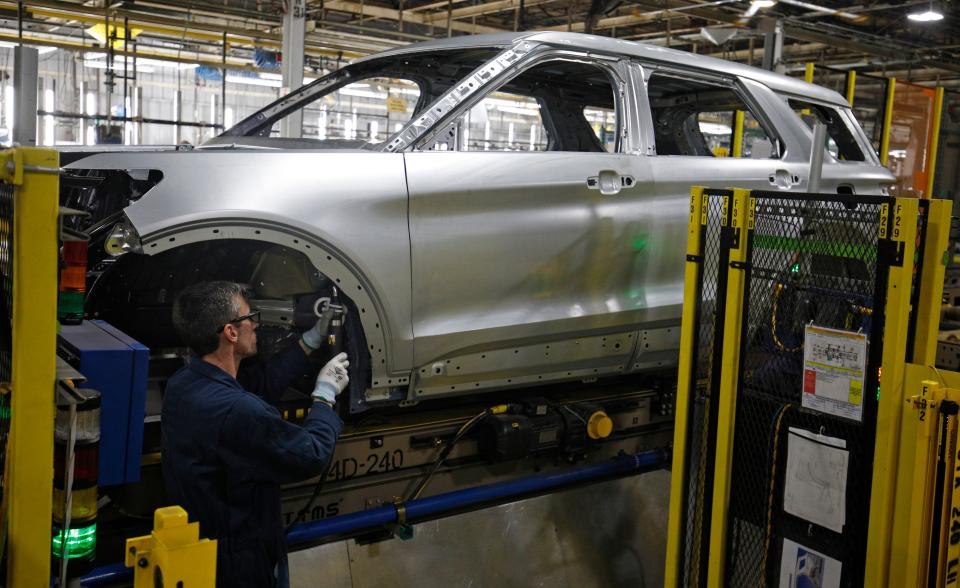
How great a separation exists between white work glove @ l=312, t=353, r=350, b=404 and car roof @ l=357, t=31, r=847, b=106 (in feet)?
5.25

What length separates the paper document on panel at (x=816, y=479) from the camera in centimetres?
271

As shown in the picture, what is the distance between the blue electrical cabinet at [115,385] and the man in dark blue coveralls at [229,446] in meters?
0.13

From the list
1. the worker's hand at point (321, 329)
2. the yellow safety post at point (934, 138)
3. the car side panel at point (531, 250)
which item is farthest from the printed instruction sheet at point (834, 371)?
the yellow safety post at point (934, 138)

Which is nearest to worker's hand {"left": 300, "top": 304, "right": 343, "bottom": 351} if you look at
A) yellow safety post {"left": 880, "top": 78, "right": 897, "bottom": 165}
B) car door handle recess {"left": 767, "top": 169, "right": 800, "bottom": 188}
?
car door handle recess {"left": 767, "top": 169, "right": 800, "bottom": 188}

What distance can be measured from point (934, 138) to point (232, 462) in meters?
9.77

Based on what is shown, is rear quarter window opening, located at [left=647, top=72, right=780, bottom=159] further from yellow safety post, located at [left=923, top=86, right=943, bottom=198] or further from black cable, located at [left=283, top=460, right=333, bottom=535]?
yellow safety post, located at [left=923, top=86, right=943, bottom=198]

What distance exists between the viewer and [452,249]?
339 cm

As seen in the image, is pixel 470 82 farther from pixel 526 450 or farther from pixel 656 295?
pixel 526 450

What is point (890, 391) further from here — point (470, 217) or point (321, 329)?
point (321, 329)

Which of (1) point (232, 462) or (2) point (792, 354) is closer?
(1) point (232, 462)

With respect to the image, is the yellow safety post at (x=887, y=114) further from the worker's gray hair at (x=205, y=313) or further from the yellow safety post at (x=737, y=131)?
the worker's gray hair at (x=205, y=313)

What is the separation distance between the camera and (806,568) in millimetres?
2828

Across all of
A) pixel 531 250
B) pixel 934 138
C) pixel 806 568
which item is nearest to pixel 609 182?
pixel 531 250

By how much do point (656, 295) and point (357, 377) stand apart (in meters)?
1.47
